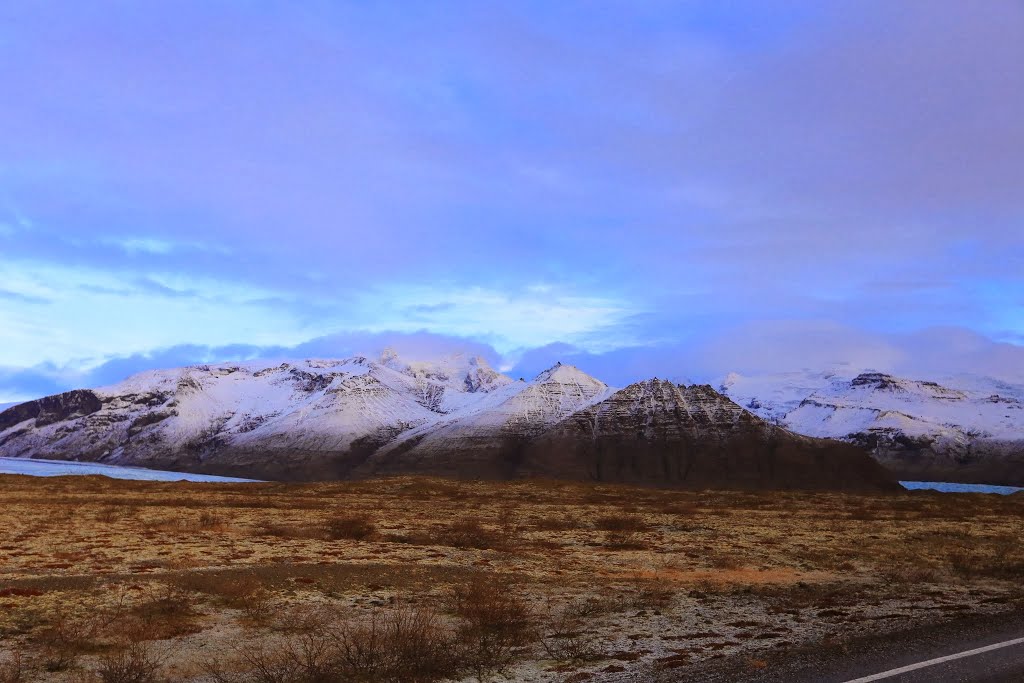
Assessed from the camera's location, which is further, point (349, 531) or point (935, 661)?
point (349, 531)

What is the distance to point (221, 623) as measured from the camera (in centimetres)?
1844

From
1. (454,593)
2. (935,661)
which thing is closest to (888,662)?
(935,661)

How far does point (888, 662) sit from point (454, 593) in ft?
38.6

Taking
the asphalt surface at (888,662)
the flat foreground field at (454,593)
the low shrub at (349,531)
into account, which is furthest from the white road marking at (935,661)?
the low shrub at (349,531)

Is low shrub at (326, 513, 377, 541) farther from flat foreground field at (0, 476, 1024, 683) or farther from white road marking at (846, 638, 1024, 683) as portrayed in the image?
white road marking at (846, 638, 1024, 683)

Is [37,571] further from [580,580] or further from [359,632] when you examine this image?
[580,580]

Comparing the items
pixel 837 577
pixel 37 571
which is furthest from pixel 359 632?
pixel 837 577

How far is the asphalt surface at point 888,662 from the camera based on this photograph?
1338 centimetres

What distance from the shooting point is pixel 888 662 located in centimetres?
1432

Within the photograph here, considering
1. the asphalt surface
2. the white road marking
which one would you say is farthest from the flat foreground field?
the white road marking

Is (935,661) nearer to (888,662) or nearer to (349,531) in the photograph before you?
(888,662)

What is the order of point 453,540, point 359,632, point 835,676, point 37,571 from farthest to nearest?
point 453,540 → point 37,571 → point 359,632 → point 835,676

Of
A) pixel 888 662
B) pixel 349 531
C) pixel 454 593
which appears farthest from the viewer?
pixel 349 531

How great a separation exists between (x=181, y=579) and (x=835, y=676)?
18.0 metres
